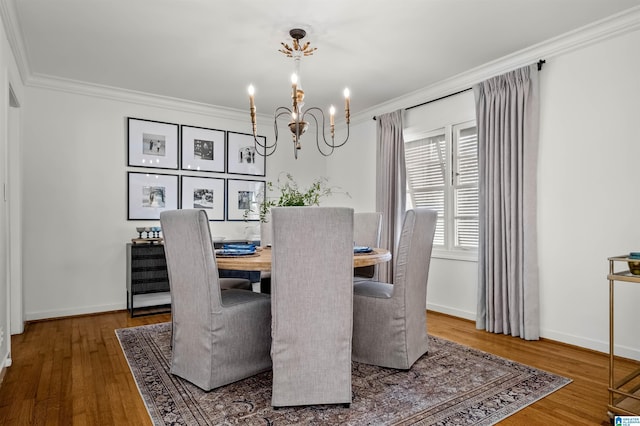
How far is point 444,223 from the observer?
14.1ft

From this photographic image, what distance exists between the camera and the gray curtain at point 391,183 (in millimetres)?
4570

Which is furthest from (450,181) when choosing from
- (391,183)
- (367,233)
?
(367,233)

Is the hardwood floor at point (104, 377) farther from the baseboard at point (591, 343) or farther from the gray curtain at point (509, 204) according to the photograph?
the gray curtain at point (509, 204)

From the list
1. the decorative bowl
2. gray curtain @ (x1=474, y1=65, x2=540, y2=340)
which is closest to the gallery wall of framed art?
gray curtain @ (x1=474, y1=65, x2=540, y2=340)

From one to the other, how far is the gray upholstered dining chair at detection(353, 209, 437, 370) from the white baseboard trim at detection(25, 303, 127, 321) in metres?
3.00

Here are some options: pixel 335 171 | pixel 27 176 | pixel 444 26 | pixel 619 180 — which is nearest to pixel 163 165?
pixel 27 176

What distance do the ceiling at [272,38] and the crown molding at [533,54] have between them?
0.08 metres

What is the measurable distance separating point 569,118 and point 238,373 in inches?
124

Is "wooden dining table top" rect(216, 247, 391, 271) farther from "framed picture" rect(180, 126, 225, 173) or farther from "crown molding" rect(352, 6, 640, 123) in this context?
"framed picture" rect(180, 126, 225, 173)

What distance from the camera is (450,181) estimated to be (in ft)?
13.7

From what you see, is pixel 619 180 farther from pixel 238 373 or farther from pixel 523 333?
pixel 238 373

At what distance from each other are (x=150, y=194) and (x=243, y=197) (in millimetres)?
1181

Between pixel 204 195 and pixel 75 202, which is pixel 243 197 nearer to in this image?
pixel 204 195

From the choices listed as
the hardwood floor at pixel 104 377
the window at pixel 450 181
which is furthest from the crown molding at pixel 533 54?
the hardwood floor at pixel 104 377
